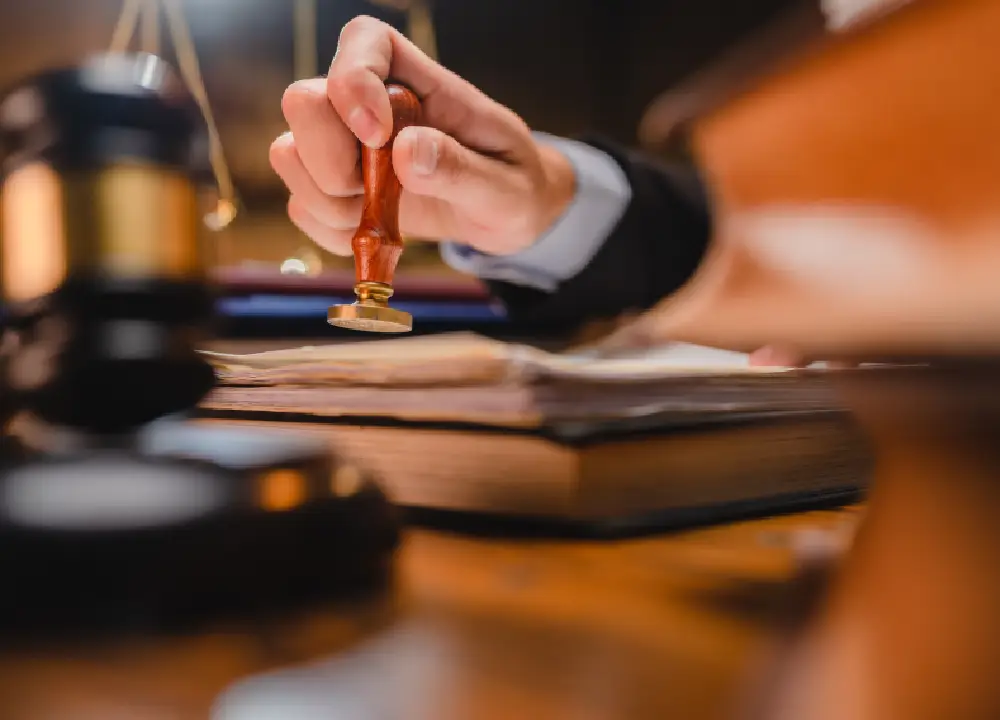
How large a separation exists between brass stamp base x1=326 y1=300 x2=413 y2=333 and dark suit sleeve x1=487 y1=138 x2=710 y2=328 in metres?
0.60

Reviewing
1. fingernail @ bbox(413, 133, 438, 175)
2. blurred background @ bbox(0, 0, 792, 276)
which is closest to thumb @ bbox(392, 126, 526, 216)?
fingernail @ bbox(413, 133, 438, 175)

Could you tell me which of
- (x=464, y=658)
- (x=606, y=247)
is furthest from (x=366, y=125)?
(x=606, y=247)

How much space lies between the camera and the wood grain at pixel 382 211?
0.31 metres

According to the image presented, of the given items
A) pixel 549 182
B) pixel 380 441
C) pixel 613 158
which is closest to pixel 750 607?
pixel 380 441

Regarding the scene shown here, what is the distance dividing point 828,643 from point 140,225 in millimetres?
207

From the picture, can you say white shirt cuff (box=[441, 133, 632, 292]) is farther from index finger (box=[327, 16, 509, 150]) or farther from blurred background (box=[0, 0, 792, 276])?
blurred background (box=[0, 0, 792, 276])

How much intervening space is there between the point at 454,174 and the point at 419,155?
0.11 meters

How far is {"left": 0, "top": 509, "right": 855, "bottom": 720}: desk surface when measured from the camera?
161 millimetres

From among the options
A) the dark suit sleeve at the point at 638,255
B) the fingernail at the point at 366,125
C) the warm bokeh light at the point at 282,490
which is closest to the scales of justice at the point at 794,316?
the warm bokeh light at the point at 282,490

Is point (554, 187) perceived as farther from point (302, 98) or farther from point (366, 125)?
point (366, 125)

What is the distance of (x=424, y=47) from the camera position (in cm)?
239

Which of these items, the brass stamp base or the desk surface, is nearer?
the desk surface

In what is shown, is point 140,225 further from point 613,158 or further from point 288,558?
point 613,158

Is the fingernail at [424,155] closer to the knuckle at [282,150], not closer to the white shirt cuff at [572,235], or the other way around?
the knuckle at [282,150]
